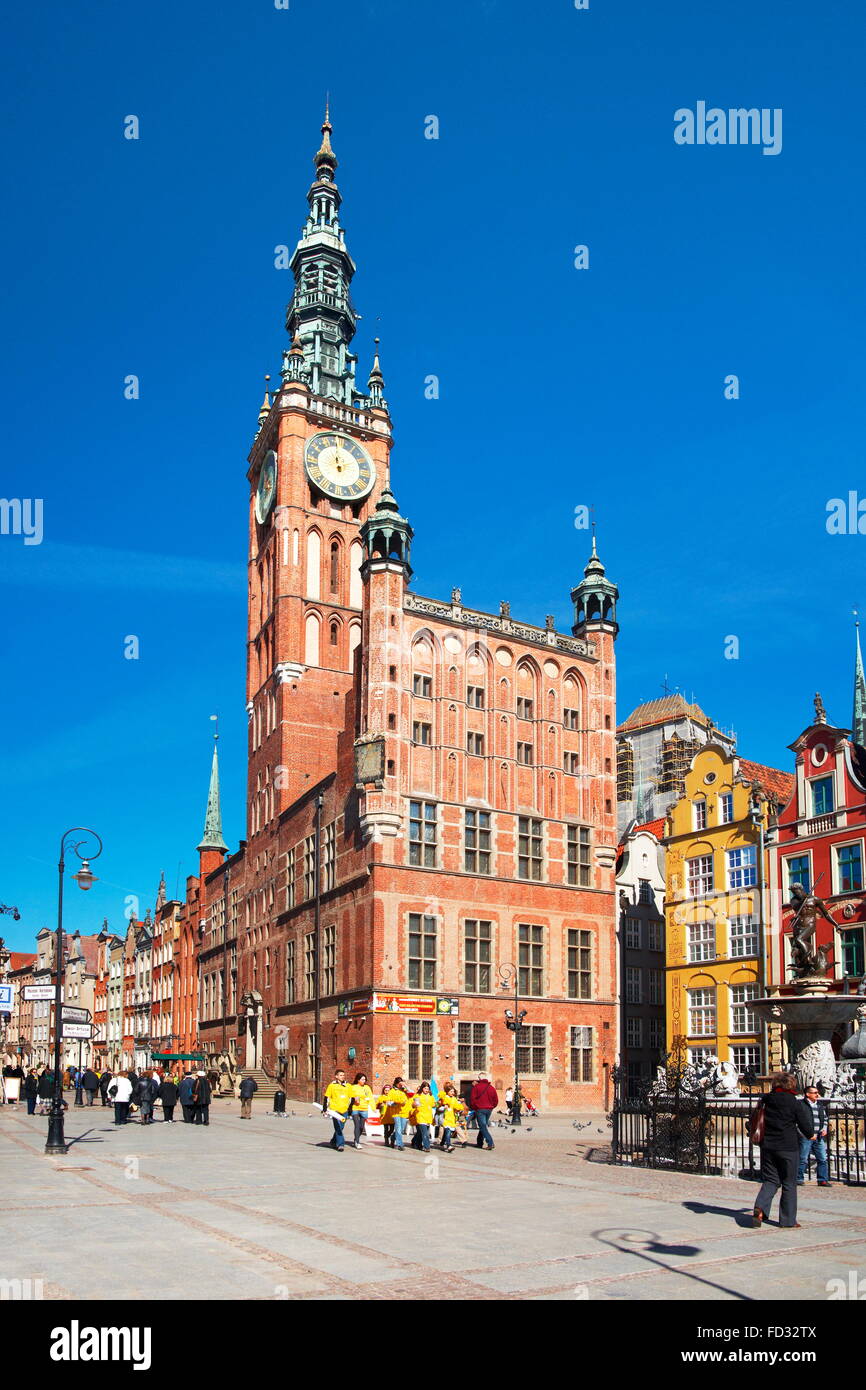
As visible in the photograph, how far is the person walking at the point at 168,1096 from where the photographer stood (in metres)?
41.4

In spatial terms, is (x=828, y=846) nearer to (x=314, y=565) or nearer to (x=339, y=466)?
(x=314, y=565)

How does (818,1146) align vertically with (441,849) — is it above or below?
below

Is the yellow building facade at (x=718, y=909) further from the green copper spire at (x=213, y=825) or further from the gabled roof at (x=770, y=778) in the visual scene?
the green copper spire at (x=213, y=825)

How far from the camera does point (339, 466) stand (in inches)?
3219

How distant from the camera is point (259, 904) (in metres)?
79.1

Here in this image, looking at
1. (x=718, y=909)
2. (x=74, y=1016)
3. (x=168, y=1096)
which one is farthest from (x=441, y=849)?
(x=74, y=1016)

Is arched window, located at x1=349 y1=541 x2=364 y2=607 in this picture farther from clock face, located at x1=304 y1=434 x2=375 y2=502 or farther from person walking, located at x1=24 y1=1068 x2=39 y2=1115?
person walking, located at x1=24 y1=1068 x2=39 y2=1115

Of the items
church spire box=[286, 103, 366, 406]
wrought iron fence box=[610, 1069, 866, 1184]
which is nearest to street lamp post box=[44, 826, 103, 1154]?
wrought iron fence box=[610, 1069, 866, 1184]

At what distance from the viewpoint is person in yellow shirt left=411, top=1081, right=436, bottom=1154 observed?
29.8 m

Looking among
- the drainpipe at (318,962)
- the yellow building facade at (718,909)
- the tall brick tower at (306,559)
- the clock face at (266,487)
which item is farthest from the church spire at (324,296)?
the yellow building facade at (718,909)

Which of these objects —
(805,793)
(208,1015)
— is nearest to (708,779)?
(805,793)

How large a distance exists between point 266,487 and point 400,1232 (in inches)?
2865
